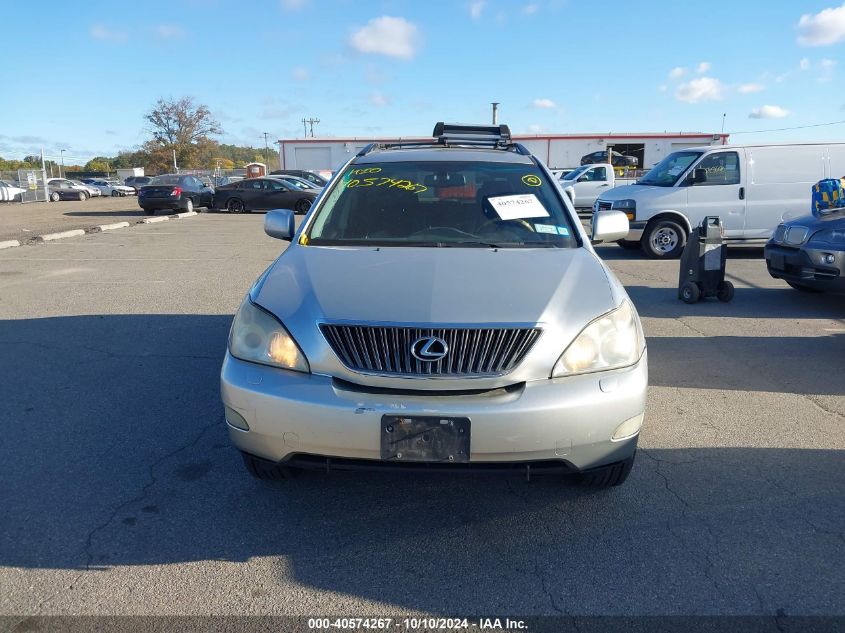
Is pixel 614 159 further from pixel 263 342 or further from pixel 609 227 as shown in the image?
pixel 263 342

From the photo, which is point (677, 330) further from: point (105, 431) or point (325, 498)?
point (105, 431)

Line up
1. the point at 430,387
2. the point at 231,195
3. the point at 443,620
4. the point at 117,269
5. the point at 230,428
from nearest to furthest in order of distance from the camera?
the point at 443,620 → the point at 430,387 → the point at 230,428 → the point at 117,269 → the point at 231,195

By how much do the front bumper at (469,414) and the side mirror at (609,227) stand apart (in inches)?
73.1

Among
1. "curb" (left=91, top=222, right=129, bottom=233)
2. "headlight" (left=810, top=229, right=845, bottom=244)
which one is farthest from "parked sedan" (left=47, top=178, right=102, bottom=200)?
"headlight" (left=810, top=229, right=845, bottom=244)

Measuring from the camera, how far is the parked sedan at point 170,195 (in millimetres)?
23703

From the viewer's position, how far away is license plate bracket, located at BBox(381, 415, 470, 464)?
2631mm

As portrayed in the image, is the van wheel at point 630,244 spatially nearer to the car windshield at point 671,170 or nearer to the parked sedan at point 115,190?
the car windshield at point 671,170

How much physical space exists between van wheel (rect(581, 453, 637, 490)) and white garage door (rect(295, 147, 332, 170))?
1528 inches

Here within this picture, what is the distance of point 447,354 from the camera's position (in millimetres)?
2705

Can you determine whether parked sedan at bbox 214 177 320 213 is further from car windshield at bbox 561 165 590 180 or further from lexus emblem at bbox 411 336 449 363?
lexus emblem at bbox 411 336 449 363

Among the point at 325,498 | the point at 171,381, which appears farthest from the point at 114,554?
the point at 171,381

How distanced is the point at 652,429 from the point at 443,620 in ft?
7.31

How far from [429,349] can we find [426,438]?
0.36 m

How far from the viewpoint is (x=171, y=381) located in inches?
197
